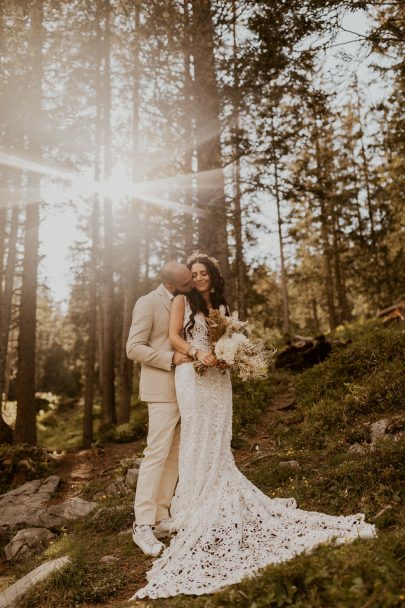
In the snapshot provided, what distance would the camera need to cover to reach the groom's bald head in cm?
547

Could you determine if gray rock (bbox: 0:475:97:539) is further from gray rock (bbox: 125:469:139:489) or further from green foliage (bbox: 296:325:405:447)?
green foliage (bbox: 296:325:405:447)

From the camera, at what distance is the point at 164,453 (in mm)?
5457

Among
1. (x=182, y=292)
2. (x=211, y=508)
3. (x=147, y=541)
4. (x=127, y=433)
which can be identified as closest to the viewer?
(x=211, y=508)

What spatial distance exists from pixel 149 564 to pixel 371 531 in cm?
212

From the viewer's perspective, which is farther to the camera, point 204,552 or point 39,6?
point 39,6

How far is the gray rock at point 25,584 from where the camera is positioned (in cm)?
460

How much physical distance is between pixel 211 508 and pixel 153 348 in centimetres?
173

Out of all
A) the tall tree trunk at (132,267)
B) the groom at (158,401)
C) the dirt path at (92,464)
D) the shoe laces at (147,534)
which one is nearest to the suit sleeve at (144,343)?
the groom at (158,401)

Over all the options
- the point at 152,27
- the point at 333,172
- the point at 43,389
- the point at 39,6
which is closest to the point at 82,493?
the point at 152,27

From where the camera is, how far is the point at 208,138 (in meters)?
11.5

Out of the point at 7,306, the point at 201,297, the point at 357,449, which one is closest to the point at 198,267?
the point at 201,297

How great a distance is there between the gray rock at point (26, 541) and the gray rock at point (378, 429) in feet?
14.6

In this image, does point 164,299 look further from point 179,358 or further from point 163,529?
point 163,529

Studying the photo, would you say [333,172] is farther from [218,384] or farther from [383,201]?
[218,384]
